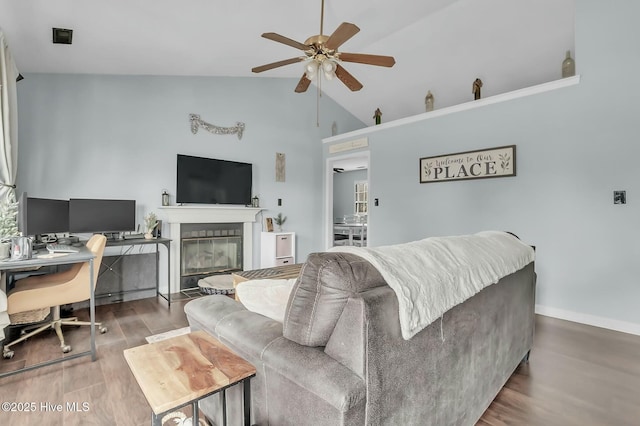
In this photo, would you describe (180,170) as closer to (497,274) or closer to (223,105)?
(223,105)

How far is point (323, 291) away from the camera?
1010mm

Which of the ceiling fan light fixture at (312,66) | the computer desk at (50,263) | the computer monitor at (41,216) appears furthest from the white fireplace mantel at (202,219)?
the ceiling fan light fixture at (312,66)

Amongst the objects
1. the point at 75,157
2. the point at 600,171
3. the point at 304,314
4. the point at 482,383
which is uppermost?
the point at 75,157

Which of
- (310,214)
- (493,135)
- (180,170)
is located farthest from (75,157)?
(493,135)

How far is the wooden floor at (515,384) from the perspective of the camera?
1693 mm

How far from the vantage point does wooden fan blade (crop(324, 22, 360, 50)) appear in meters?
2.36

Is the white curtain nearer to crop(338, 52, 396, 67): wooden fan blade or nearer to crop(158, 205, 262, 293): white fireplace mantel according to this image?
crop(158, 205, 262, 293): white fireplace mantel

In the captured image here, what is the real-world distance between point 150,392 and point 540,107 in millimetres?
4204

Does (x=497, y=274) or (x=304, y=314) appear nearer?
(x=304, y=314)

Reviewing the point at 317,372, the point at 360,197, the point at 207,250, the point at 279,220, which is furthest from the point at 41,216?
the point at 360,197

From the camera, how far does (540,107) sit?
3418mm

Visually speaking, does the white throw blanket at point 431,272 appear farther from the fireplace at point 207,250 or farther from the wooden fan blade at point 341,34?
the fireplace at point 207,250

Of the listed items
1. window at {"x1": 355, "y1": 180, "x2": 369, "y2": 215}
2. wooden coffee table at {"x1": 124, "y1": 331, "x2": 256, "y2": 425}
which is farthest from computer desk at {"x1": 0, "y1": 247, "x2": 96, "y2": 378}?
window at {"x1": 355, "y1": 180, "x2": 369, "y2": 215}

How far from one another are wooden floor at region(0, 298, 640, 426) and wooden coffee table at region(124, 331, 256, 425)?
852mm
